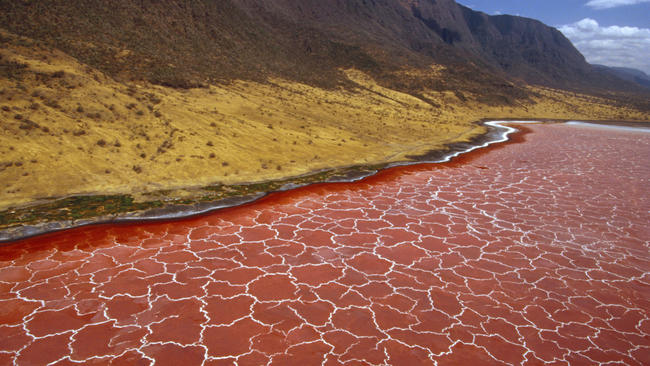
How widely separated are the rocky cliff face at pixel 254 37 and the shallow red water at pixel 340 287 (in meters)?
21.7

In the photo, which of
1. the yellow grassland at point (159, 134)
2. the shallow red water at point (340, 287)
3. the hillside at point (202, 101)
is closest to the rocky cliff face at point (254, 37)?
the hillside at point (202, 101)

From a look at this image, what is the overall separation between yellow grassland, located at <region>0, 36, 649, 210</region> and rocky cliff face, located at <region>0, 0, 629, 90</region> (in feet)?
13.0

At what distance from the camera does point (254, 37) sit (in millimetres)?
50875

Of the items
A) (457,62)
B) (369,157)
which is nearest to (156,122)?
(369,157)

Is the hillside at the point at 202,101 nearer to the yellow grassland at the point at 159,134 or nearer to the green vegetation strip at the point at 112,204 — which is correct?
the yellow grassland at the point at 159,134

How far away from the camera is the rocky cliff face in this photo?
1181 inches

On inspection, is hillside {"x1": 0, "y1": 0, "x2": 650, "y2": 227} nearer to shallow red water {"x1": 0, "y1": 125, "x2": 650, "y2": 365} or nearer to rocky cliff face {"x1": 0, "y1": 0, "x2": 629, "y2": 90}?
rocky cliff face {"x1": 0, "y1": 0, "x2": 629, "y2": 90}

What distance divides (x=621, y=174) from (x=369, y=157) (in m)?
15.2

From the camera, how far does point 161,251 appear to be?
11234 millimetres

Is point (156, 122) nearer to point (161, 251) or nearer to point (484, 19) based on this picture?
point (161, 251)

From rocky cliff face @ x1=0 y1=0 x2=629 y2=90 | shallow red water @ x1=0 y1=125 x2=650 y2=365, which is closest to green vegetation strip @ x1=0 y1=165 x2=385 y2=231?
shallow red water @ x1=0 y1=125 x2=650 y2=365

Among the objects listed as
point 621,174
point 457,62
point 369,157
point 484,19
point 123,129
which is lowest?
point 621,174

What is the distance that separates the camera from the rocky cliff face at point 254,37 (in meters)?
30.0

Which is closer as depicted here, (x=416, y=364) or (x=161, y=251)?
(x=416, y=364)
